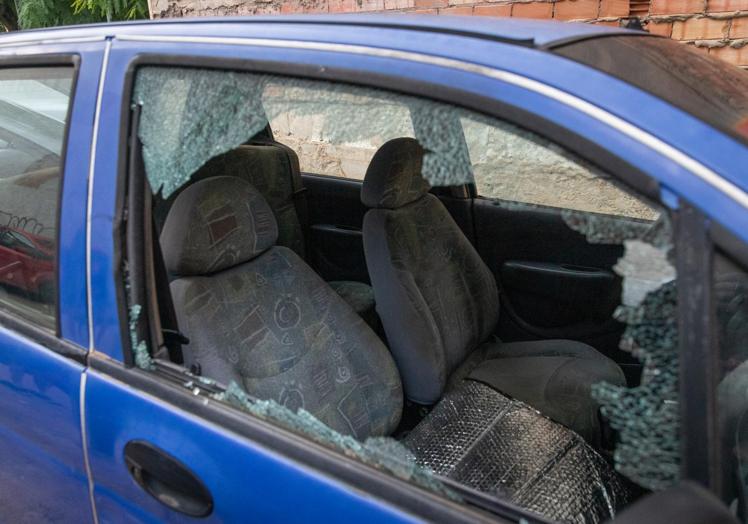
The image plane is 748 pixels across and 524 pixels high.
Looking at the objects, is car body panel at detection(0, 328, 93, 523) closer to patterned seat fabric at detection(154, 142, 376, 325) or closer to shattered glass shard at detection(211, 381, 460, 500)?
shattered glass shard at detection(211, 381, 460, 500)

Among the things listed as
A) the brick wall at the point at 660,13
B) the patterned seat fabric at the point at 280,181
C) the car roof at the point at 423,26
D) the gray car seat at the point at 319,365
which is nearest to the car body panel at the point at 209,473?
the gray car seat at the point at 319,365

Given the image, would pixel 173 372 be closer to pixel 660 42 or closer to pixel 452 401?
pixel 452 401

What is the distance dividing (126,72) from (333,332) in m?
1.00

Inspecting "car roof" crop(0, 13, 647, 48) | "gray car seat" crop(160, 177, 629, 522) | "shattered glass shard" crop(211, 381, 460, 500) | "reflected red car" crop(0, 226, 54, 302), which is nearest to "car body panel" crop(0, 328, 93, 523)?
"reflected red car" crop(0, 226, 54, 302)

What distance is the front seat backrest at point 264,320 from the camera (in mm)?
1656

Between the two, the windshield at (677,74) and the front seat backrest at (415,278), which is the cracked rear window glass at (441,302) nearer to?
the front seat backrest at (415,278)

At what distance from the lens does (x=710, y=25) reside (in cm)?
329

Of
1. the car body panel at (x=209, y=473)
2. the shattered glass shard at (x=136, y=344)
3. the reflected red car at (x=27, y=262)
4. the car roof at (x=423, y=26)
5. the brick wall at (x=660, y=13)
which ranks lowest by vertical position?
the car body panel at (x=209, y=473)

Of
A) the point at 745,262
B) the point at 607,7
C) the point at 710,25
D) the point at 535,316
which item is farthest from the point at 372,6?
the point at 745,262

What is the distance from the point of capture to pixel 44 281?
1.41 m

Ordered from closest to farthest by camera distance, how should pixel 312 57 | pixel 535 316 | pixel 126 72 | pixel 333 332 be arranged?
pixel 312 57
pixel 126 72
pixel 333 332
pixel 535 316

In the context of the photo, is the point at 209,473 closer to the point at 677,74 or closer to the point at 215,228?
the point at 215,228

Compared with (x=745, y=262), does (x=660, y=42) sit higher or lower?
A: higher

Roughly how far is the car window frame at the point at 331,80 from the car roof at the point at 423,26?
4.8 inches
